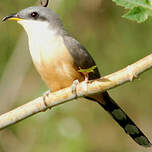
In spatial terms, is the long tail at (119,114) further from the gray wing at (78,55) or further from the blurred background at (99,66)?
the blurred background at (99,66)

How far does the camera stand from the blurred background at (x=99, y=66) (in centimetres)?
725

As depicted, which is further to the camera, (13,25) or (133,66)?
(13,25)

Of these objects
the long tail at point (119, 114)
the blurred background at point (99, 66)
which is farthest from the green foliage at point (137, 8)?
the blurred background at point (99, 66)

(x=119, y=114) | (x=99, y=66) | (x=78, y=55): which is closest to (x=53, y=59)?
(x=78, y=55)

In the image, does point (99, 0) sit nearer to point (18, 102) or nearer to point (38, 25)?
point (18, 102)

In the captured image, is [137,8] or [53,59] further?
[53,59]

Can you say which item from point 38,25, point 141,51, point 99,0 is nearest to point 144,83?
point 141,51

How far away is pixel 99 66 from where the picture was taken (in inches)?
328

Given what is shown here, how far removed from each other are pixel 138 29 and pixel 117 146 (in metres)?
2.20

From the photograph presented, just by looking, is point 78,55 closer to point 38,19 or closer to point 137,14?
point 38,19

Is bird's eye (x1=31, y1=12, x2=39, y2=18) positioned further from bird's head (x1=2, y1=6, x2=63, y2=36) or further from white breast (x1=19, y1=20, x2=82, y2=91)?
white breast (x1=19, y1=20, x2=82, y2=91)

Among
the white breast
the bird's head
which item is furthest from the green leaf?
the bird's head

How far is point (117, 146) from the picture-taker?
28.6 ft

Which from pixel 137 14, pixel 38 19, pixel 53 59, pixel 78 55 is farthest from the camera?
pixel 38 19
